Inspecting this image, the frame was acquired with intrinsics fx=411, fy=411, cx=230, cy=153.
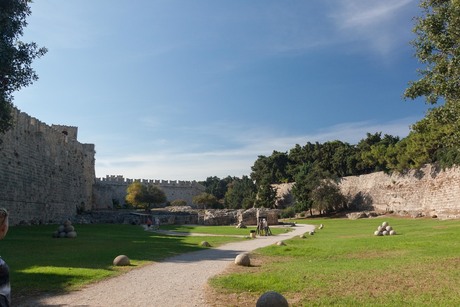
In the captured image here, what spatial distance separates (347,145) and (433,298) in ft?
199

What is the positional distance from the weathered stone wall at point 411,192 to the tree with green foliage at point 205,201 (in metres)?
24.2

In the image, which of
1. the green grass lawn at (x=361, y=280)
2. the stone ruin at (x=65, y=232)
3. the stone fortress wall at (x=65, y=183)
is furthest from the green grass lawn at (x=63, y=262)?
the stone fortress wall at (x=65, y=183)

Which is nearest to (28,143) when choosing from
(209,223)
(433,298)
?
(209,223)

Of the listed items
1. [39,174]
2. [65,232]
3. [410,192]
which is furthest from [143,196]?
[65,232]

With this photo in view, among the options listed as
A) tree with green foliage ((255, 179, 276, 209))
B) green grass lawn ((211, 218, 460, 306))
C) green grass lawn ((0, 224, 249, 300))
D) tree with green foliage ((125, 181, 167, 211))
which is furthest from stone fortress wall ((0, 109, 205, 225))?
tree with green foliage ((255, 179, 276, 209))

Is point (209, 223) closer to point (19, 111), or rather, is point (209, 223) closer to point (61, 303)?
point (19, 111)

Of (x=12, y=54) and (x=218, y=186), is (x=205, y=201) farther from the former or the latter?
(x=12, y=54)

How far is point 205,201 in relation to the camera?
71.6 m

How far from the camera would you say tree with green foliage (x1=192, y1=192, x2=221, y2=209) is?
233ft

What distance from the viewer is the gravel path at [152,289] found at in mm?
7273

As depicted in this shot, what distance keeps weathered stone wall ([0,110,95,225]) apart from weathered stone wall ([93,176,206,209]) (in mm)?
19670

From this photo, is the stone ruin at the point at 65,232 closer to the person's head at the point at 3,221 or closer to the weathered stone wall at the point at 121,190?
the person's head at the point at 3,221

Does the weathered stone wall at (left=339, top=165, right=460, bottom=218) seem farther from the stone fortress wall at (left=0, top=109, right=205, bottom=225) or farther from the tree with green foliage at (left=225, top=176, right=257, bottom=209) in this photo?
the stone fortress wall at (left=0, top=109, right=205, bottom=225)

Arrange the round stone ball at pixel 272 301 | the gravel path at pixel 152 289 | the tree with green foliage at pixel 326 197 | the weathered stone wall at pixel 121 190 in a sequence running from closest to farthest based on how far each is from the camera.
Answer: the round stone ball at pixel 272 301
the gravel path at pixel 152 289
the tree with green foliage at pixel 326 197
the weathered stone wall at pixel 121 190
